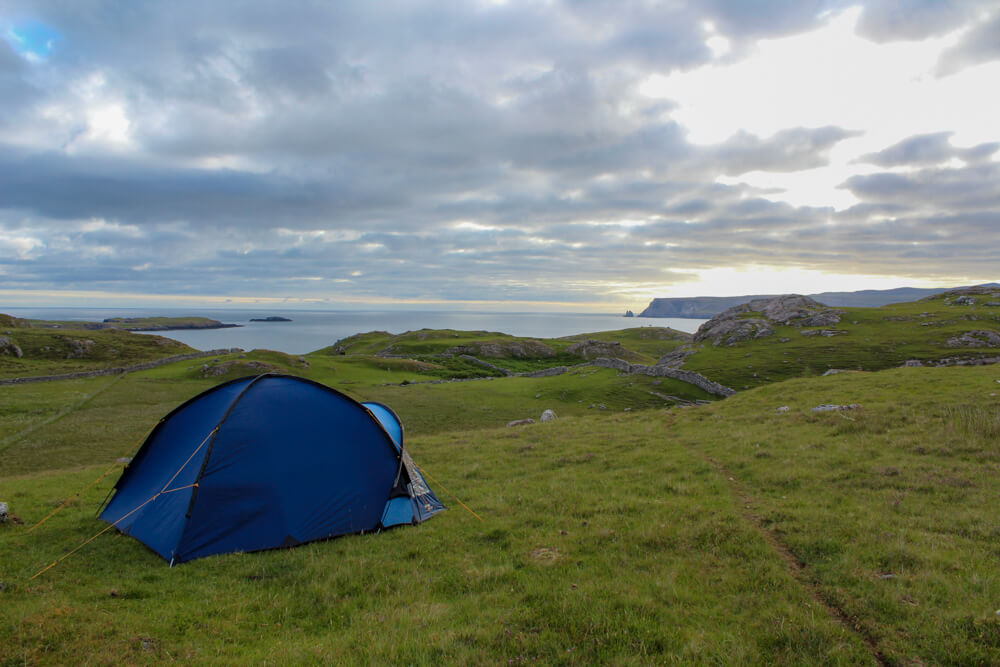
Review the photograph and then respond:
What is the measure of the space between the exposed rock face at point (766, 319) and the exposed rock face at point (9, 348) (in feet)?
384

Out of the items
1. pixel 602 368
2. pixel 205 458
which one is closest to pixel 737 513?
pixel 205 458

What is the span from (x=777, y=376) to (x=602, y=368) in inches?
807

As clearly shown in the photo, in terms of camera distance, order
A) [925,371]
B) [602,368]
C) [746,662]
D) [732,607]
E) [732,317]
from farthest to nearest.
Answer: [732,317] < [602,368] < [925,371] < [732,607] < [746,662]

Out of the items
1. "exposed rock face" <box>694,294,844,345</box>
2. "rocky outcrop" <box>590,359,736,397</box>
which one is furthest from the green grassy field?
"exposed rock face" <box>694,294,844,345</box>

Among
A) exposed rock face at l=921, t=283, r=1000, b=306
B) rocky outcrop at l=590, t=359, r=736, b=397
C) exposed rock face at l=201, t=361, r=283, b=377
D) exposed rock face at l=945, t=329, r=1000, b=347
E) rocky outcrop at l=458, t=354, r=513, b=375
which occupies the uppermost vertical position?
exposed rock face at l=921, t=283, r=1000, b=306

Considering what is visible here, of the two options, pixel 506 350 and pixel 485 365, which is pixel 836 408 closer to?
pixel 485 365

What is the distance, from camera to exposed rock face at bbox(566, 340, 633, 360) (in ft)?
322

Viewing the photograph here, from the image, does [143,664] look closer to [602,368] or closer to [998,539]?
[998,539]

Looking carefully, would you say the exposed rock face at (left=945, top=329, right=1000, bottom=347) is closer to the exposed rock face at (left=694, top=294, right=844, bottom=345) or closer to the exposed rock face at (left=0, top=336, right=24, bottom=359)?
the exposed rock face at (left=694, top=294, right=844, bottom=345)

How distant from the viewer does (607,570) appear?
819 centimetres

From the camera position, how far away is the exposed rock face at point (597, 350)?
322ft

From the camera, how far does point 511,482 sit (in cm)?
1463

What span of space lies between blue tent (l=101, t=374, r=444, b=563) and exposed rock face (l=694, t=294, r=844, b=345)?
261 ft

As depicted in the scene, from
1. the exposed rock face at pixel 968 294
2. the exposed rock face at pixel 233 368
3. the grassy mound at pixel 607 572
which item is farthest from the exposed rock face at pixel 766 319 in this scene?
the exposed rock face at pixel 233 368
